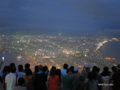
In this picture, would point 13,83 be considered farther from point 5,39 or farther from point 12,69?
point 5,39

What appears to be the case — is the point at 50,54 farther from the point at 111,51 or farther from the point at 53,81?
the point at 111,51

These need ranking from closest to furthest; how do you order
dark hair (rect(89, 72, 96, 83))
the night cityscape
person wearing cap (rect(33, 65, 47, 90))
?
person wearing cap (rect(33, 65, 47, 90)), dark hair (rect(89, 72, 96, 83)), the night cityscape

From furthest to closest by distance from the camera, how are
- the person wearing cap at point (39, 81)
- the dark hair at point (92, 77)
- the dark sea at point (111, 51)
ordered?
1. the dark sea at point (111, 51)
2. the dark hair at point (92, 77)
3. the person wearing cap at point (39, 81)

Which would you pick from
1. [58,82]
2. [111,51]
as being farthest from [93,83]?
[111,51]

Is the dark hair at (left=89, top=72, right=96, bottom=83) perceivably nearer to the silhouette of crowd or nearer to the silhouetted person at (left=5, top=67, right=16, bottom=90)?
the silhouette of crowd

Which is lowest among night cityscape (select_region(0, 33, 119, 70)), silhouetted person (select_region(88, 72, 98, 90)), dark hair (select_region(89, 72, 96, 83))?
silhouetted person (select_region(88, 72, 98, 90))

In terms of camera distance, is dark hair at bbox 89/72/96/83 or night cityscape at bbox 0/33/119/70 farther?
night cityscape at bbox 0/33/119/70

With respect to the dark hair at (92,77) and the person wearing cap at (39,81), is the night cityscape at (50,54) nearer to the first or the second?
the person wearing cap at (39,81)

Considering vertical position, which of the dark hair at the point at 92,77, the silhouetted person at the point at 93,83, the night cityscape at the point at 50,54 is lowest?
the silhouetted person at the point at 93,83

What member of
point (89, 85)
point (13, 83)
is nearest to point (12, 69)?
point (13, 83)

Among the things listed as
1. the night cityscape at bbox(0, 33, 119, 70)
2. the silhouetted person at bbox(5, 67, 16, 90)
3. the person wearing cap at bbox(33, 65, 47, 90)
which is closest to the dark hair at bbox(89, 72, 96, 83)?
the person wearing cap at bbox(33, 65, 47, 90)

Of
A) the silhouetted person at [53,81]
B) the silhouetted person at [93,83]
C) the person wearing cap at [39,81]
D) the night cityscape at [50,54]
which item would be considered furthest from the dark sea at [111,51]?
the person wearing cap at [39,81]

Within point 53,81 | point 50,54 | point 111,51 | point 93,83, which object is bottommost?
point 93,83
